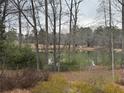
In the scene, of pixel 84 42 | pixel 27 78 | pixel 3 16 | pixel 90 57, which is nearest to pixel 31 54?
pixel 3 16

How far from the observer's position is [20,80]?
12.4 m

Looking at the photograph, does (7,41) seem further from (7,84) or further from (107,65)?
(7,84)

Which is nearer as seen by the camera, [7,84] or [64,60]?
[7,84]

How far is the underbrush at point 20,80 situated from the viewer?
11961 millimetres

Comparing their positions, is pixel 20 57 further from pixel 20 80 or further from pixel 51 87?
pixel 51 87

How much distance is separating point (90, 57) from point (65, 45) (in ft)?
10.3

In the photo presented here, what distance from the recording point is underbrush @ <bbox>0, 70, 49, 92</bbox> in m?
12.0

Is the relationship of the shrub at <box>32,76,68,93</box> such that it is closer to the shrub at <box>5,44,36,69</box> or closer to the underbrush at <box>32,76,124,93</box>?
the underbrush at <box>32,76,124,93</box>

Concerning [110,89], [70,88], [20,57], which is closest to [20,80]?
[70,88]

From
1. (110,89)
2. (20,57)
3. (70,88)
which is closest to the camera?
(70,88)

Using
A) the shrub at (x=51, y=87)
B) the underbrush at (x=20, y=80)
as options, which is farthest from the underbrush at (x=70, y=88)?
the underbrush at (x=20, y=80)

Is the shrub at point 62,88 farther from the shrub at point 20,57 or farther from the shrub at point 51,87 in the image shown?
the shrub at point 20,57

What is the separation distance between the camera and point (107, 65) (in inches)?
1330

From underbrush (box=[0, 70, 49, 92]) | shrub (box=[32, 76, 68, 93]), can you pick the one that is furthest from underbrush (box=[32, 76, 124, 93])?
underbrush (box=[0, 70, 49, 92])
